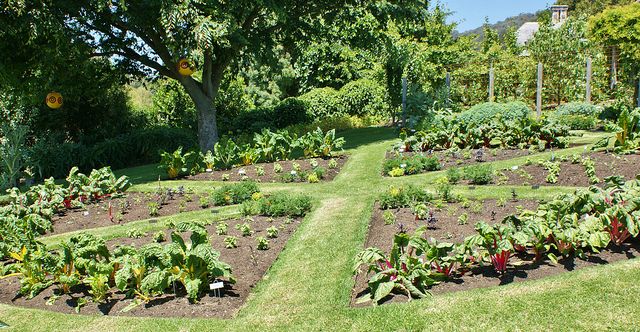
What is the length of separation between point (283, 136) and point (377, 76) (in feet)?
33.2

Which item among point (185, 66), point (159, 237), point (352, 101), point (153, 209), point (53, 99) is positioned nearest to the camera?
point (159, 237)

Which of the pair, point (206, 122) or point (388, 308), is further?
point (206, 122)

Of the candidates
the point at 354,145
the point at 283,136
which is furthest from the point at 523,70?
the point at 283,136

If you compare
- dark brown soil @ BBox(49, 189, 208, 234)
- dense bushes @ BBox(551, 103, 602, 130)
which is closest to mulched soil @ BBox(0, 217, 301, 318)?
dark brown soil @ BBox(49, 189, 208, 234)

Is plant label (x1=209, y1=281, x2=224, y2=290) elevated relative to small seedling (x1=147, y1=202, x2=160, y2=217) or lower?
lower

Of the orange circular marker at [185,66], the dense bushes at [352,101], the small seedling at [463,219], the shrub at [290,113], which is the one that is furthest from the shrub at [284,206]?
the dense bushes at [352,101]

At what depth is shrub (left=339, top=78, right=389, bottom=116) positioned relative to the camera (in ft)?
67.7

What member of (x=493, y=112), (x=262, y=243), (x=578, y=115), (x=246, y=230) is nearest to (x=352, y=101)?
(x=493, y=112)

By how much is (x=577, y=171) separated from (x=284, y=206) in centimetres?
433

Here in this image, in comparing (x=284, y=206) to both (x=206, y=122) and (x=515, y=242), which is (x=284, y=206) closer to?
(x=515, y=242)

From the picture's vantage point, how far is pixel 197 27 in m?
11.4

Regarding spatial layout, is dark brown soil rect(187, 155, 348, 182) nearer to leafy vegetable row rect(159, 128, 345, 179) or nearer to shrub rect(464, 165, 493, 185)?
leafy vegetable row rect(159, 128, 345, 179)

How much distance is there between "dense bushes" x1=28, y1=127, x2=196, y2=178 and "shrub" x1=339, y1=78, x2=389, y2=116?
6281 mm

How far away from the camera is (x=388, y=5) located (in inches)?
599
